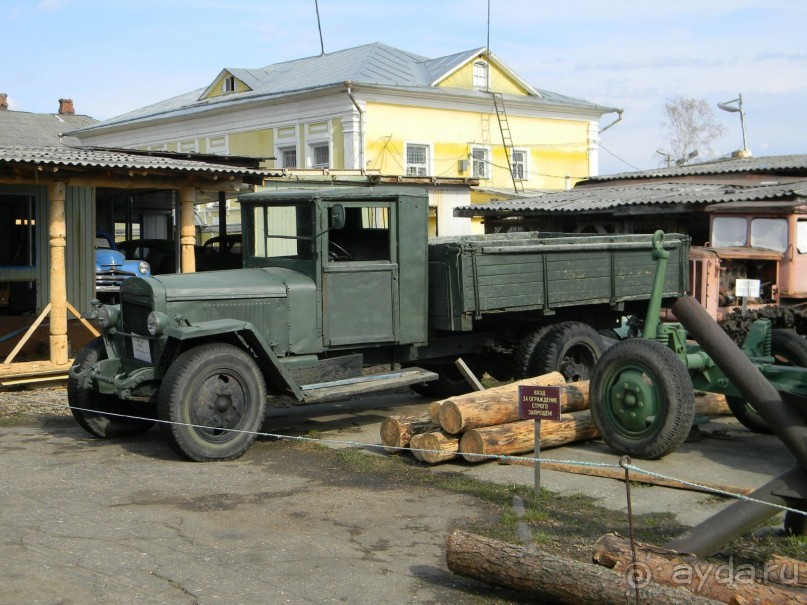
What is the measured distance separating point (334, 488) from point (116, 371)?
263cm

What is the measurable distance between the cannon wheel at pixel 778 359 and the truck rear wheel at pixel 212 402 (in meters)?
4.19

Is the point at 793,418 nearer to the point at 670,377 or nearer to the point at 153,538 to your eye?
the point at 670,377

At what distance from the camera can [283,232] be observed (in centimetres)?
916

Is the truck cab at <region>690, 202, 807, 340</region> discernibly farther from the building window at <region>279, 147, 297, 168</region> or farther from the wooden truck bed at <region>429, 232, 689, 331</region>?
the building window at <region>279, 147, 297, 168</region>

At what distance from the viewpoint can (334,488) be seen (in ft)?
23.3

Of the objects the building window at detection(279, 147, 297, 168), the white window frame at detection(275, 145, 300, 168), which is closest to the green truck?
the white window frame at detection(275, 145, 300, 168)

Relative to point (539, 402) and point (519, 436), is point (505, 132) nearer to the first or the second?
point (519, 436)

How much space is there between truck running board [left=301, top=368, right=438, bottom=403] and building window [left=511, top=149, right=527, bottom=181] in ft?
72.3

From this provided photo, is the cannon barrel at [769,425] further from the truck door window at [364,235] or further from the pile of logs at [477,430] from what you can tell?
the truck door window at [364,235]

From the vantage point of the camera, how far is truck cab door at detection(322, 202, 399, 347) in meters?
8.87

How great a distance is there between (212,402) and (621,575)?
4.32 metres

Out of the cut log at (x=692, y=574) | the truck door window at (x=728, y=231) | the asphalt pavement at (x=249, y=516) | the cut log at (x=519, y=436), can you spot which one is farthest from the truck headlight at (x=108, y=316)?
the truck door window at (x=728, y=231)

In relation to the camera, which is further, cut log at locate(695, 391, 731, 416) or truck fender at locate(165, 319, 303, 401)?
cut log at locate(695, 391, 731, 416)

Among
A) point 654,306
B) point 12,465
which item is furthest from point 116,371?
point 654,306
